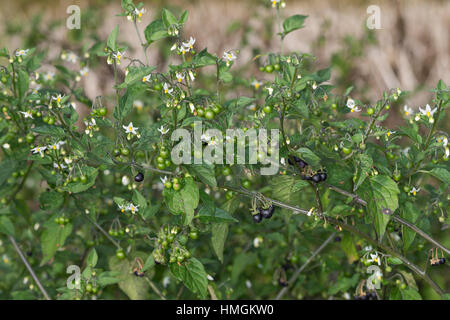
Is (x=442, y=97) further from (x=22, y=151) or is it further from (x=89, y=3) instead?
(x=89, y=3)

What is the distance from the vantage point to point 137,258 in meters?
2.72

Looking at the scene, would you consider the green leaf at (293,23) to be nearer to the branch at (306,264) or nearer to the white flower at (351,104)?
the white flower at (351,104)

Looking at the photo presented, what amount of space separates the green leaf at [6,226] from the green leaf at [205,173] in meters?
1.56

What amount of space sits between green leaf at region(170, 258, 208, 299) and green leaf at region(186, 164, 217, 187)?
1.59 ft

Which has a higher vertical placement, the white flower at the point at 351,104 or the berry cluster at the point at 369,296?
the white flower at the point at 351,104

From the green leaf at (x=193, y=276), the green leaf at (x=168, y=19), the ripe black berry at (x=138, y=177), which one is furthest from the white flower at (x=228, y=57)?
the green leaf at (x=193, y=276)

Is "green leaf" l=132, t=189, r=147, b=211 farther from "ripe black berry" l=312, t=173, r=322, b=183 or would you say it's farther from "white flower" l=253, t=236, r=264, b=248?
"white flower" l=253, t=236, r=264, b=248

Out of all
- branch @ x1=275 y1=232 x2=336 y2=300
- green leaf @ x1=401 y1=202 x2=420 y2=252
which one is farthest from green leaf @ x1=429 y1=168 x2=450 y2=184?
branch @ x1=275 y1=232 x2=336 y2=300

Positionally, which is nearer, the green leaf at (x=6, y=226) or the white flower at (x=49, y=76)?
the green leaf at (x=6, y=226)

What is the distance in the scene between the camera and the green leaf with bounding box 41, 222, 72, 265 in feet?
9.14

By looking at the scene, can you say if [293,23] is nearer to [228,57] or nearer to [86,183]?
[228,57]

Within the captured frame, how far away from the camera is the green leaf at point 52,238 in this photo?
2787 mm
